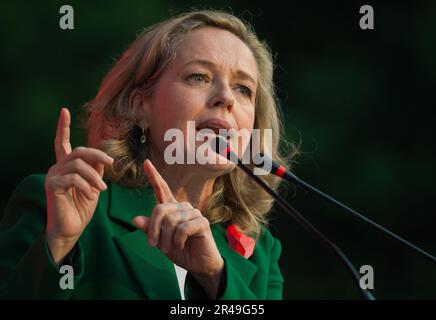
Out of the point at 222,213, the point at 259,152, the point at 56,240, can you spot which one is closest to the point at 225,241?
the point at 222,213

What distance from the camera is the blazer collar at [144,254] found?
5.88ft

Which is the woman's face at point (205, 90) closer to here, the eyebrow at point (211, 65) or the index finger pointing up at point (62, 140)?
the eyebrow at point (211, 65)

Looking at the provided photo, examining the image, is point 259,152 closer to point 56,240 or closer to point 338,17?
point 56,240

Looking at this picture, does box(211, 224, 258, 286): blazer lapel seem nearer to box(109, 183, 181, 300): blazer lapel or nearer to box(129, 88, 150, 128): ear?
box(109, 183, 181, 300): blazer lapel

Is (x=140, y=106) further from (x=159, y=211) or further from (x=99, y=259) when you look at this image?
(x=159, y=211)

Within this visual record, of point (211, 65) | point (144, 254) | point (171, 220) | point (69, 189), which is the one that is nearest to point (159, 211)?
point (171, 220)

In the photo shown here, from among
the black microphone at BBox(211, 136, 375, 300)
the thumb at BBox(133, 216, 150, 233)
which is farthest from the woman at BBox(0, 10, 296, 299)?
the black microphone at BBox(211, 136, 375, 300)

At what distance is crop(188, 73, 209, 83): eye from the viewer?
1998mm

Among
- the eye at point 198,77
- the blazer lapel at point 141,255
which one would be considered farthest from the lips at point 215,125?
the blazer lapel at point 141,255

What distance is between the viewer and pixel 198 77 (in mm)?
2000

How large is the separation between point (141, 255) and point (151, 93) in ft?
1.47

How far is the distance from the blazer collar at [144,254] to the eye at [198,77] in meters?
0.27

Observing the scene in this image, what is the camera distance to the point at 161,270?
1.82m

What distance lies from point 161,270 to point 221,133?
339 millimetres
